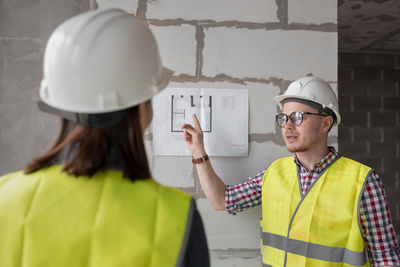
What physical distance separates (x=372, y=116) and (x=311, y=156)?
387 centimetres

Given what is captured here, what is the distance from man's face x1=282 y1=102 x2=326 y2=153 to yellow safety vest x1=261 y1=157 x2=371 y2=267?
0.41 feet

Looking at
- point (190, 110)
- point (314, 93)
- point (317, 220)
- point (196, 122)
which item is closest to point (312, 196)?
point (317, 220)

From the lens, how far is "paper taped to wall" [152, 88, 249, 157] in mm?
2014

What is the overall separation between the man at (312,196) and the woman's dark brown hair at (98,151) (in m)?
1.00

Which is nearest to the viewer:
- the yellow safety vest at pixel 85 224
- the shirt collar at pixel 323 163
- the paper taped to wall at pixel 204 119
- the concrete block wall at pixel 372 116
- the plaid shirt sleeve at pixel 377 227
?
the yellow safety vest at pixel 85 224

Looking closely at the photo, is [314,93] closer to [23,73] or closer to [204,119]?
[204,119]

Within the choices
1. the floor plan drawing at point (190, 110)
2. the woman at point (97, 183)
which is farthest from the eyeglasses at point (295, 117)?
the woman at point (97, 183)

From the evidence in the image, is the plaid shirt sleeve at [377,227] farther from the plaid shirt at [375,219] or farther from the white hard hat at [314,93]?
the white hard hat at [314,93]

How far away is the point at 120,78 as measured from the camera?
850 mm

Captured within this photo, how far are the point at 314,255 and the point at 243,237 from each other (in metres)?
0.46

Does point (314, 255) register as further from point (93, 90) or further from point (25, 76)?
point (25, 76)

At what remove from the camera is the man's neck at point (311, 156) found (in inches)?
71.1

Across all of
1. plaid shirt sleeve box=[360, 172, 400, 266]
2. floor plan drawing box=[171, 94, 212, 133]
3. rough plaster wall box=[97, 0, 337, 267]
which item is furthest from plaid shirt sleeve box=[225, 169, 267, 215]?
plaid shirt sleeve box=[360, 172, 400, 266]

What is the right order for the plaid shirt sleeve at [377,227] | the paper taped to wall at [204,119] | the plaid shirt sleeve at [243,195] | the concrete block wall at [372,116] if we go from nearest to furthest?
the plaid shirt sleeve at [377,227], the plaid shirt sleeve at [243,195], the paper taped to wall at [204,119], the concrete block wall at [372,116]
